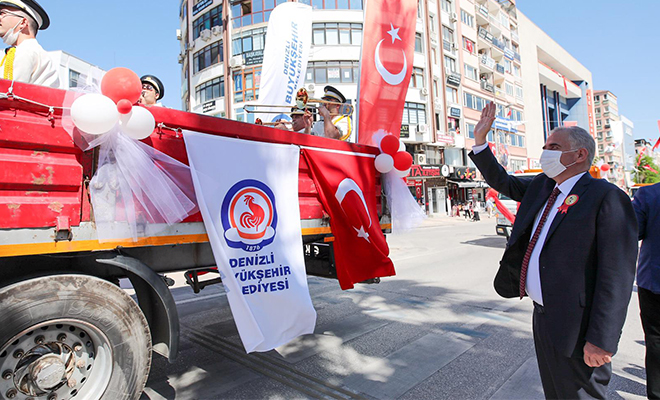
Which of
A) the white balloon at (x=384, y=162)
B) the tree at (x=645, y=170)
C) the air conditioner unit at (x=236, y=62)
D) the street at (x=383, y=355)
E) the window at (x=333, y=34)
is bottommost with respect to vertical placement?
the street at (x=383, y=355)

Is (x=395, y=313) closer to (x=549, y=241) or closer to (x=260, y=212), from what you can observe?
(x=260, y=212)

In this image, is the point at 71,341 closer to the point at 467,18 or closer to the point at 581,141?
the point at 581,141

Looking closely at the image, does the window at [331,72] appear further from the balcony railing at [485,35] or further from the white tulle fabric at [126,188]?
the white tulle fabric at [126,188]

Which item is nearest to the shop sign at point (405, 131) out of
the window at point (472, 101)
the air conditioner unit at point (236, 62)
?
the window at point (472, 101)

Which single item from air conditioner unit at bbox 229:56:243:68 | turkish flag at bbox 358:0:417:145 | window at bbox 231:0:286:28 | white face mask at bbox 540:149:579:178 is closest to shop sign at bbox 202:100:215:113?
air conditioner unit at bbox 229:56:243:68

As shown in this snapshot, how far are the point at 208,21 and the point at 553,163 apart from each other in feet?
117

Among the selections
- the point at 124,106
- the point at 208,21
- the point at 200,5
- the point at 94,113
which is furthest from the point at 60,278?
the point at 200,5

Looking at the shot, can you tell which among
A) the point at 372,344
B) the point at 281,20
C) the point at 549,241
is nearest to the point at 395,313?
the point at 372,344

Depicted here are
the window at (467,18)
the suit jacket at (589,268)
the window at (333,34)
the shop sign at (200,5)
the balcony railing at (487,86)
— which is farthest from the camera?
the balcony railing at (487,86)

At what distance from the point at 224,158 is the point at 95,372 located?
1.66m

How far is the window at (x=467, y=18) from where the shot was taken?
39.6 m

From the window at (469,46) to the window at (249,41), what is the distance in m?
22.4

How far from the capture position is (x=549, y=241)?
209cm

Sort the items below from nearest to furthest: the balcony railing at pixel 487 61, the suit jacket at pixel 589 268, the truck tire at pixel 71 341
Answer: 1. the suit jacket at pixel 589 268
2. the truck tire at pixel 71 341
3. the balcony railing at pixel 487 61
